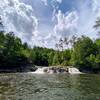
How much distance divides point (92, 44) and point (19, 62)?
2907cm

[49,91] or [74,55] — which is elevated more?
[74,55]

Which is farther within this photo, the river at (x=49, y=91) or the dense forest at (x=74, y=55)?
the dense forest at (x=74, y=55)

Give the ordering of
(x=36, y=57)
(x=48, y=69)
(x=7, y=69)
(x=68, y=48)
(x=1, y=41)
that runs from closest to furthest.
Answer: (x=48, y=69) < (x=7, y=69) < (x=1, y=41) < (x=68, y=48) < (x=36, y=57)

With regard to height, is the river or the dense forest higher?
the dense forest

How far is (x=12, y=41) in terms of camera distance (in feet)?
389

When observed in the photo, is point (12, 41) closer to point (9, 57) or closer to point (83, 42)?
point (9, 57)

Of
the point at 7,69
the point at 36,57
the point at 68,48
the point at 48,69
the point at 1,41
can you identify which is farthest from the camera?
the point at 36,57

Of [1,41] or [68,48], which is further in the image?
[68,48]

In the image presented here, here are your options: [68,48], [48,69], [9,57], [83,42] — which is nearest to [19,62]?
[9,57]

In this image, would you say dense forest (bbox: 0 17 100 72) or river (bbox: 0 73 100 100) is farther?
dense forest (bbox: 0 17 100 72)

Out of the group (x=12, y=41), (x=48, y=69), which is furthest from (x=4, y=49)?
(x=48, y=69)

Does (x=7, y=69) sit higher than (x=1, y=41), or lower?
lower

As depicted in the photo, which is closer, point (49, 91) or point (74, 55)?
point (49, 91)

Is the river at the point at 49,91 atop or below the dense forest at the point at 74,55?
below
